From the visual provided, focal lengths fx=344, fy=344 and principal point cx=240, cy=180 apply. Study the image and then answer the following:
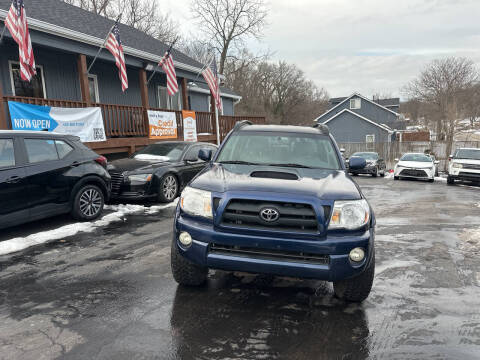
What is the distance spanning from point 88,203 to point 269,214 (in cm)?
467

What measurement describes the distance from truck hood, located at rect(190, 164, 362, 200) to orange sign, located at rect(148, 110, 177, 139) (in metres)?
10.2

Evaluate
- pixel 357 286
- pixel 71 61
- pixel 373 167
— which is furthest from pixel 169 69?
pixel 373 167

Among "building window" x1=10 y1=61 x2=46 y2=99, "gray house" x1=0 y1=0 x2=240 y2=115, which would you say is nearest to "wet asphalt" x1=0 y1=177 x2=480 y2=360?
"gray house" x1=0 y1=0 x2=240 y2=115

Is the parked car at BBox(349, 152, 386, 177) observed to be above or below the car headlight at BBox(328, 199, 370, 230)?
below

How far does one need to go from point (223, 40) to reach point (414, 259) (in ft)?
121

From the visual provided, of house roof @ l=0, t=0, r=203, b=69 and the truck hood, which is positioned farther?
house roof @ l=0, t=0, r=203, b=69

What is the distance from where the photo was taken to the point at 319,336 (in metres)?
2.83

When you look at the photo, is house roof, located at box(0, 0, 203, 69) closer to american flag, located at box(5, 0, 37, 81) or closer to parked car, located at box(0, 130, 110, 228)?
american flag, located at box(5, 0, 37, 81)

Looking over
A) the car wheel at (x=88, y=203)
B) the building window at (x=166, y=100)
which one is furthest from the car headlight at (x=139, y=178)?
the building window at (x=166, y=100)

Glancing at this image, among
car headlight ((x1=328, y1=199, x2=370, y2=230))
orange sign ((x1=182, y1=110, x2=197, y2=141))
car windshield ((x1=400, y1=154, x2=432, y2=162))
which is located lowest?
car windshield ((x1=400, y1=154, x2=432, y2=162))

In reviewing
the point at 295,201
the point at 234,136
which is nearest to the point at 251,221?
the point at 295,201

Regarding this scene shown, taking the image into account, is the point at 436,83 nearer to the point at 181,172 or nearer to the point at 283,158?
the point at 181,172

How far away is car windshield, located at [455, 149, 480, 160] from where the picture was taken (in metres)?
16.2

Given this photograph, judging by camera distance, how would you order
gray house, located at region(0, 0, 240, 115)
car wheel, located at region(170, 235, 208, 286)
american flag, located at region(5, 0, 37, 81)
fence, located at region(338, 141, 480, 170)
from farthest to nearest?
1. fence, located at region(338, 141, 480, 170)
2. gray house, located at region(0, 0, 240, 115)
3. american flag, located at region(5, 0, 37, 81)
4. car wheel, located at region(170, 235, 208, 286)
